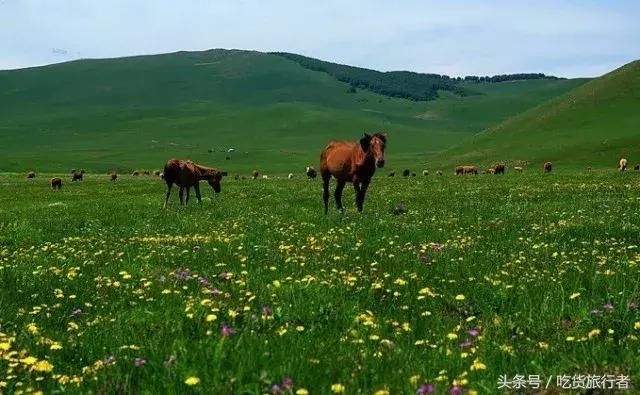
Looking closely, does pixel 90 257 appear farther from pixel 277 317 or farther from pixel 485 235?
pixel 485 235

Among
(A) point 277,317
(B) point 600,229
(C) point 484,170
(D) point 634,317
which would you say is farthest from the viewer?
(C) point 484,170

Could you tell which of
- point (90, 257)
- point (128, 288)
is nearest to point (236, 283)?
point (128, 288)

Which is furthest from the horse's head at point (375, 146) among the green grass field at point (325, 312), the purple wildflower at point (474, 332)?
the purple wildflower at point (474, 332)

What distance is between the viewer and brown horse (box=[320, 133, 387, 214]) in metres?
22.4

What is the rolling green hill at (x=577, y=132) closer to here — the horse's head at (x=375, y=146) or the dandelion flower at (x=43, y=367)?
the horse's head at (x=375, y=146)

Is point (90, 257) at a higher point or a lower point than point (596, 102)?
lower

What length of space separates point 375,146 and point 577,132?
106 metres

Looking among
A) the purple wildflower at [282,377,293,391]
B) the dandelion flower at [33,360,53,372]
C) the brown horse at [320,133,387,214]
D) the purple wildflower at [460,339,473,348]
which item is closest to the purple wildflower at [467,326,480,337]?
the purple wildflower at [460,339,473,348]

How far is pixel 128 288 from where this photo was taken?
875cm

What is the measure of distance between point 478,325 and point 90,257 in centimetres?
843

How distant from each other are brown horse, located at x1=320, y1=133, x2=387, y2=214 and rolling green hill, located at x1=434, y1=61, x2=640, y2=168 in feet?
235

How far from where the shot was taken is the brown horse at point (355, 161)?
2242 centimetres

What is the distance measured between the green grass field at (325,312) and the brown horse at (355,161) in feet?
27.2

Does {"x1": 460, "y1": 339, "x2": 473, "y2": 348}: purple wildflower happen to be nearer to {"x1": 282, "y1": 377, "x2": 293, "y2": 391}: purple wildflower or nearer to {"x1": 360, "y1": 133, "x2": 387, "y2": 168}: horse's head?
{"x1": 282, "y1": 377, "x2": 293, "y2": 391}: purple wildflower
